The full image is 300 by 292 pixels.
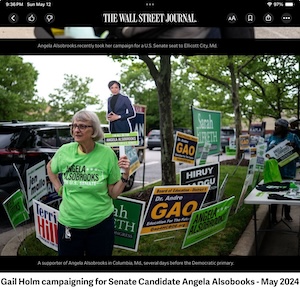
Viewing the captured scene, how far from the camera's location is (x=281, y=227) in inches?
148

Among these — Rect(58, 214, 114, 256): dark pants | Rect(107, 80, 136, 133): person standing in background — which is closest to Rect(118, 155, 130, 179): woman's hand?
Rect(58, 214, 114, 256): dark pants

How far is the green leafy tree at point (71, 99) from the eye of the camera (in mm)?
2457

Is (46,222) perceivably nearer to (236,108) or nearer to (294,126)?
(236,108)

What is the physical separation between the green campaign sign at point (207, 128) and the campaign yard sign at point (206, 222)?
1.61 ft

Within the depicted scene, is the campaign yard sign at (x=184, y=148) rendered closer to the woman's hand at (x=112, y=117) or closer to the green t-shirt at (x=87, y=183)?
the woman's hand at (x=112, y=117)

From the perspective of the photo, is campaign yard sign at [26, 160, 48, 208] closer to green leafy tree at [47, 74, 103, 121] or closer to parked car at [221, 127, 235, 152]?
green leafy tree at [47, 74, 103, 121]

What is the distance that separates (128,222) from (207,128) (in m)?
1.13

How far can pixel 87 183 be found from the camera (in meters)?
2.04

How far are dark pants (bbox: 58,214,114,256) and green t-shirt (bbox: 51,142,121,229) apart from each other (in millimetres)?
49

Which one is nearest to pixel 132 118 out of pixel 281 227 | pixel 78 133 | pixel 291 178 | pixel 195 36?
pixel 78 133

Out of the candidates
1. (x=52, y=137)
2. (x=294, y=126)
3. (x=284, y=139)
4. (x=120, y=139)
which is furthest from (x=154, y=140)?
(x=294, y=126)

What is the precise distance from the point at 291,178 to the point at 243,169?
1.81ft

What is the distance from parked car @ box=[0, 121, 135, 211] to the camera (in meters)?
2.63
